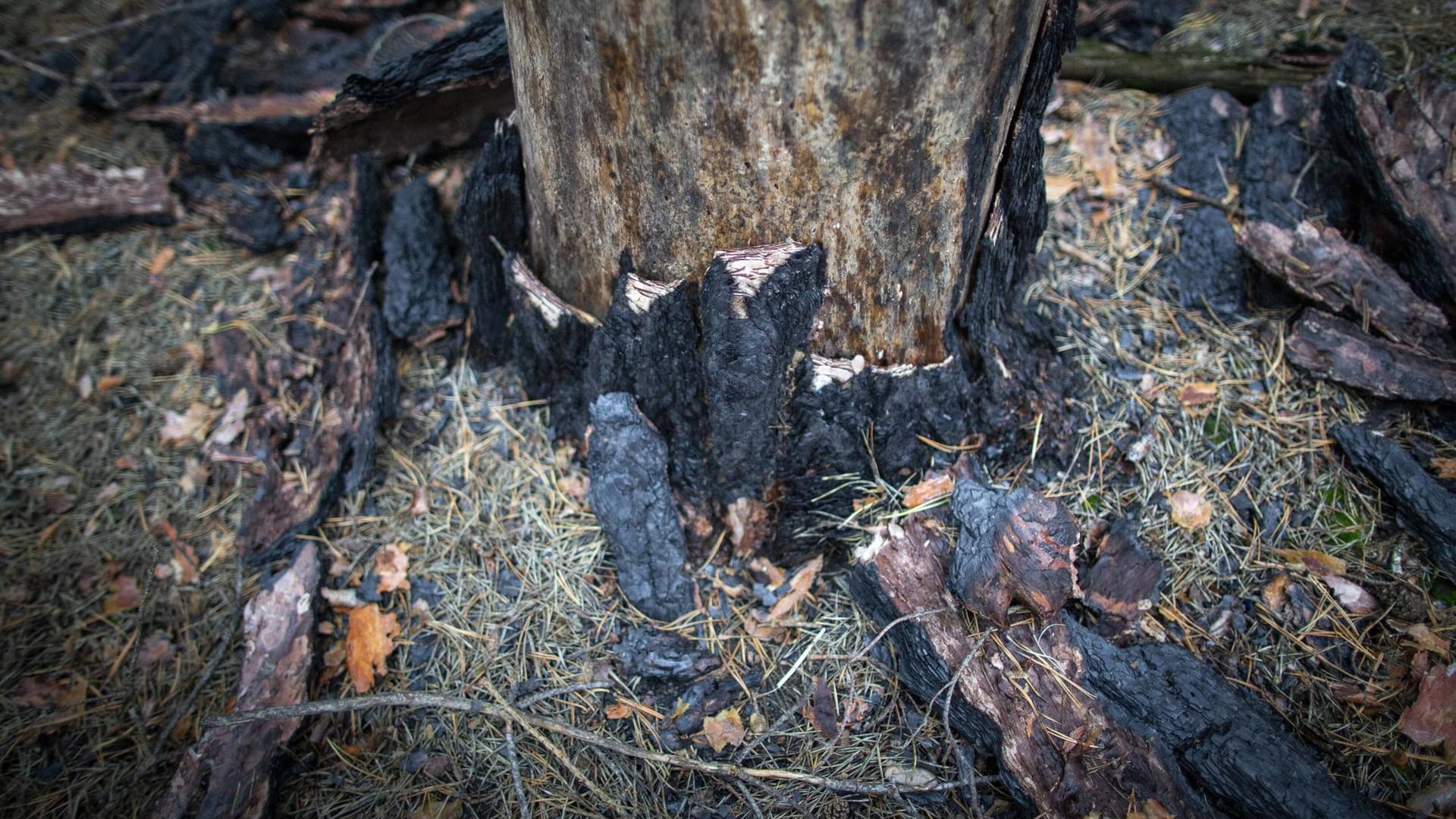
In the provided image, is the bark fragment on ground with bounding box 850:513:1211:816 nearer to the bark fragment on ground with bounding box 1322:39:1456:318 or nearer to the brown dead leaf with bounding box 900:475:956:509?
the brown dead leaf with bounding box 900:475:956:509

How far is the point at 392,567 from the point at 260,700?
19.2 inches

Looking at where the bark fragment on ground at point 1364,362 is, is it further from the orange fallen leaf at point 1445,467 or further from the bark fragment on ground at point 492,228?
the bark fragment on ground at point 492,228

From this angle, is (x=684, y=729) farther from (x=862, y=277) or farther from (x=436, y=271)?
(x=436, y=271)

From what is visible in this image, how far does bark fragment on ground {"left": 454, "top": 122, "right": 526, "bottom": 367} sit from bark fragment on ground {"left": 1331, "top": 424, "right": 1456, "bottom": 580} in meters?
2.62

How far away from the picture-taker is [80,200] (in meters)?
3.27

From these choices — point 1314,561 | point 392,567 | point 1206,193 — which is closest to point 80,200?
point 392,567

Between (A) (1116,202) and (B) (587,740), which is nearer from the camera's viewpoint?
(B) (587,740)

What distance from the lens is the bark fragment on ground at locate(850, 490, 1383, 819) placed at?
178cm

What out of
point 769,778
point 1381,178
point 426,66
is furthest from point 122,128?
point 1381,178

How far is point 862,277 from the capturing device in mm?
2037

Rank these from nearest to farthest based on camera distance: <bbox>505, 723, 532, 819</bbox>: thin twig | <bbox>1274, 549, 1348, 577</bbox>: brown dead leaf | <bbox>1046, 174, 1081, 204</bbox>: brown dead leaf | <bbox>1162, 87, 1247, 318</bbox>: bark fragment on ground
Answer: <bbox>505, 723, 532, 819</bbox>: thin twig
<bbox>1274, 549, 1348, 577</bbox>: brown dead leaf
<bbox>1162, 87, 1247, 318</bbox>: bark fragment on ground
<bbox>1046, 174, 1081, 204</bbox>: brown dead leaf

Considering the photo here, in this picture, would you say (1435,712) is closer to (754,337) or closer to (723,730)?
(723,730)

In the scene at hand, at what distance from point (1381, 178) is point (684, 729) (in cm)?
272

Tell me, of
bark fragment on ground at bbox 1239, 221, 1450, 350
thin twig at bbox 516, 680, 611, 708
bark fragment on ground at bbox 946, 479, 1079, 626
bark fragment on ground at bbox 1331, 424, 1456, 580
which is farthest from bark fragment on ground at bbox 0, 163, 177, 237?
bark fragment on ground at bbox 1331, 424, 1456, 580
